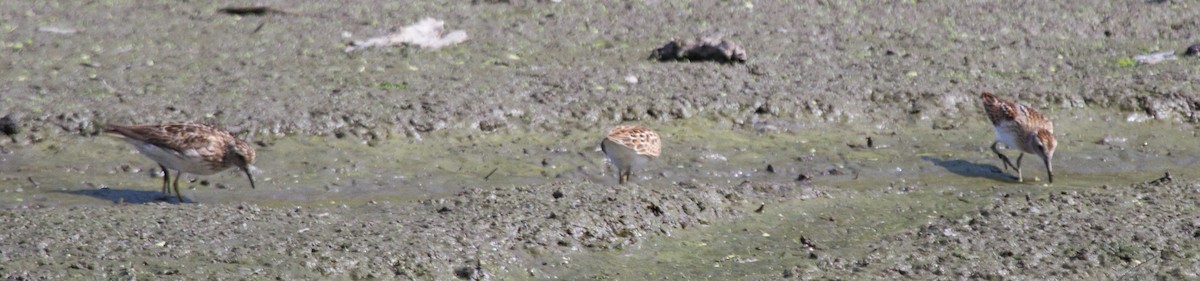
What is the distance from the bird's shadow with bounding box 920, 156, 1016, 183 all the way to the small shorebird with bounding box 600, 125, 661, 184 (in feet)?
7.25

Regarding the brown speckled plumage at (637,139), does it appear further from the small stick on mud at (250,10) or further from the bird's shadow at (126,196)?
the small stick on mud at (250,10)

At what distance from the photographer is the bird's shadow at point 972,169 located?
9.92 m

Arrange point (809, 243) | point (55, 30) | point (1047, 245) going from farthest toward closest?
point (55, 30) → point (809, 243) → point (1047, 245)

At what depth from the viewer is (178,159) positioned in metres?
8.39

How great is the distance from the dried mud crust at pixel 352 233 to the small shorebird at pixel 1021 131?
264 centimetres

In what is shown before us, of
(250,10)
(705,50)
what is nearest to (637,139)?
(705,50)

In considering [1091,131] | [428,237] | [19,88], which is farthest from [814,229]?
[19,88]

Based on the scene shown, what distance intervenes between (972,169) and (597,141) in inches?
103

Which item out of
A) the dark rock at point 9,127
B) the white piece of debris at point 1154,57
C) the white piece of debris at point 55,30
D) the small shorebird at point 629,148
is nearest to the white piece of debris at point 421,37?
the white piece of debris at point 55,30

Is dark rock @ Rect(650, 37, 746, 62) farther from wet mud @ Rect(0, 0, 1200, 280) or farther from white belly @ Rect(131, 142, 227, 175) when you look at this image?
white belly @ Rect(131, 142, 227, 175)

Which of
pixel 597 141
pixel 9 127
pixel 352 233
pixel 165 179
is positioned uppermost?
pixel 352 233

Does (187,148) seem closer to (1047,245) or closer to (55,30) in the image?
(55,30)

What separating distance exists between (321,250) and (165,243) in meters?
0.71

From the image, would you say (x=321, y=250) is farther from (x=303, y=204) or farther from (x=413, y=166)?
(x=413, y=166)
